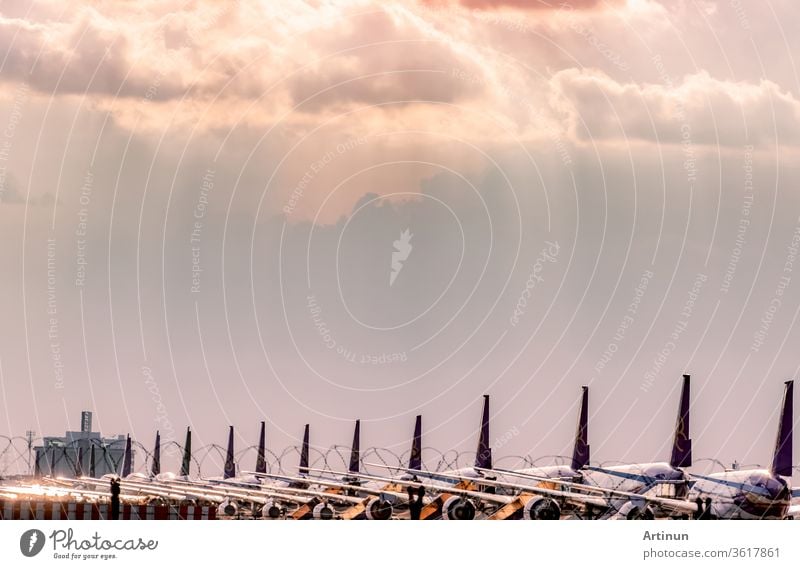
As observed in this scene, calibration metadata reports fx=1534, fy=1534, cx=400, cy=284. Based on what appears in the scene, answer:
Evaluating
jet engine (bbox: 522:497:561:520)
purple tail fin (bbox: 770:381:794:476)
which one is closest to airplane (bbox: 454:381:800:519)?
purple tail fin (bbox: 770:381:794:476)

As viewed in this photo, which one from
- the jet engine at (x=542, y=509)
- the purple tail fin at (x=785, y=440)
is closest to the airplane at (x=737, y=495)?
the purple tail fin at (x=785, y=440)

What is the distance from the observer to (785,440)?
580ft

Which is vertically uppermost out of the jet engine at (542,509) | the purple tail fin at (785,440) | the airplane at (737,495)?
the purple tail fin at (785,440)

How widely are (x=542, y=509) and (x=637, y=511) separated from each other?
1741 centimetres

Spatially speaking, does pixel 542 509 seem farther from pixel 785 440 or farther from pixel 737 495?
pixel 737 495

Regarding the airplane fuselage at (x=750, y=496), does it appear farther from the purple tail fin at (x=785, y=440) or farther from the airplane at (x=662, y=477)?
the airplane at (x=662, y=477)

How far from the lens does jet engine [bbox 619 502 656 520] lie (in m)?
173

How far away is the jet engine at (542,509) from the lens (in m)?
187

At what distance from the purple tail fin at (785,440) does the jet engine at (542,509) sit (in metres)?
28.2

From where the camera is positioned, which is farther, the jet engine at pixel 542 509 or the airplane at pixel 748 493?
the jet engine at pixel 542 509
